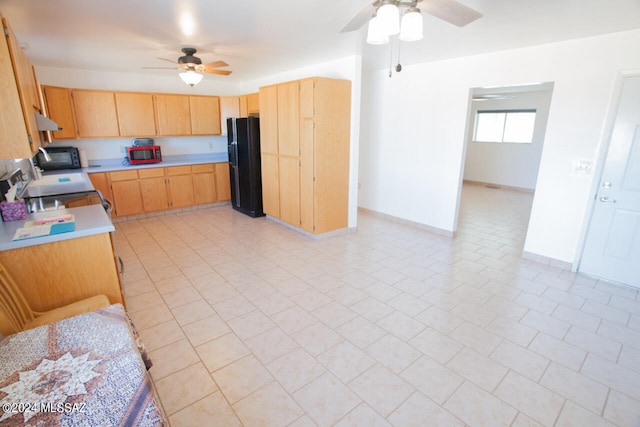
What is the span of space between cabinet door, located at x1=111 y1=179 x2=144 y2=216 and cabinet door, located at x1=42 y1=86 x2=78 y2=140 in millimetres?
971

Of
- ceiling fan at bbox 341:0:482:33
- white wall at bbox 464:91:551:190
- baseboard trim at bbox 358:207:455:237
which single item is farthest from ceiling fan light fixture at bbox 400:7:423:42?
white wall at bbox 464:91:551:190

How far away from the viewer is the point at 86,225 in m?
A: 2.21

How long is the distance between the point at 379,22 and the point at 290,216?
11.0 feet

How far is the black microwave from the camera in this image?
4719 mm

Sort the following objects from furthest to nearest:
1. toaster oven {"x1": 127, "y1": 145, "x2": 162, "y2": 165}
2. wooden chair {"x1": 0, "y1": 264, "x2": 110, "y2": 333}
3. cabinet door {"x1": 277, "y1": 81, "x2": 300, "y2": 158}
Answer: toaster oven {"x1": 127, "y1": 145, "x2": 162, "y2": 165}, cabinet door {"x1": 277, "y1": 81, "x2": 300, "y2": 158}, wooden chair {"x1": 0, "y1": 264, "x2": 110, "y2": 333}

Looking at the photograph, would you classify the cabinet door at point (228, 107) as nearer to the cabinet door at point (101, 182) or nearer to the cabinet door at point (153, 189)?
the cabinet door at point (153, 189)

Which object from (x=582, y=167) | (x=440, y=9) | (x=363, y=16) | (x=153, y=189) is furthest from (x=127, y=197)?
(x=582, y=167)

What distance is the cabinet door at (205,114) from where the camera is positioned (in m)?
5.90

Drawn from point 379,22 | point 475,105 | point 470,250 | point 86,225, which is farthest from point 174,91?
point 475,105

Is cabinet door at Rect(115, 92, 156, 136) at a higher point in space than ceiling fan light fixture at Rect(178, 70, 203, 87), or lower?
lower

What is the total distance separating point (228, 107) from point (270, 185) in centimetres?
214

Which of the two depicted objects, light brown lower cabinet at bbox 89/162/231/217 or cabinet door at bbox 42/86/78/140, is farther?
light brown lower cabinet at bbox 89/162/231/217

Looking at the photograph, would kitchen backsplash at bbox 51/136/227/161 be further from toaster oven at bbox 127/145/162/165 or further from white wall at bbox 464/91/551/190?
white wall at bbox 464/91/551/190

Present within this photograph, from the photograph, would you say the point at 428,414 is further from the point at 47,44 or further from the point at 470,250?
the point at 47,44
